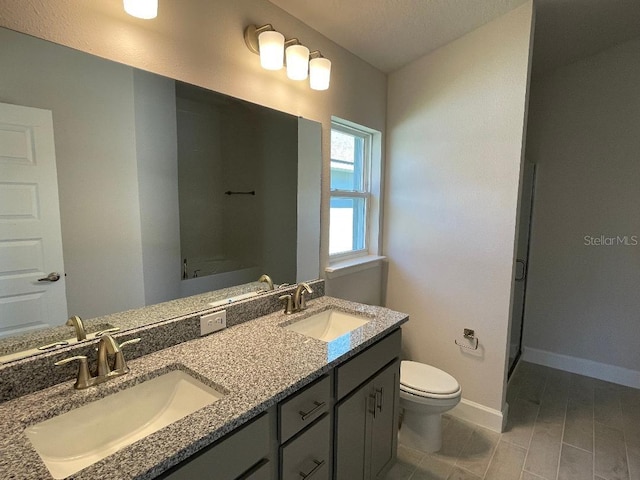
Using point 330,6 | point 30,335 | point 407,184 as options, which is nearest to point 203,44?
point 330,6

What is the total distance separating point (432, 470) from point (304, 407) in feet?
4.02

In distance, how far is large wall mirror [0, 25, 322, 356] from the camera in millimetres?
1006

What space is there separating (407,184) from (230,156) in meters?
1.42

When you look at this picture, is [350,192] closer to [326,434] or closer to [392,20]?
[392,20]

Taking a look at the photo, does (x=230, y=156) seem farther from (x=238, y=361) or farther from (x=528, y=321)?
(x=528, y=321)

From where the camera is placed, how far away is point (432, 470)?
1.90 m

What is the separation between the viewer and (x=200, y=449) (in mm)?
829

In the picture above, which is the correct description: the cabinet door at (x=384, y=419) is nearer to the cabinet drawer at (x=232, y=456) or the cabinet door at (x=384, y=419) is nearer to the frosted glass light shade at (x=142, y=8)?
the cabinet drawer at (x=232, y=456)

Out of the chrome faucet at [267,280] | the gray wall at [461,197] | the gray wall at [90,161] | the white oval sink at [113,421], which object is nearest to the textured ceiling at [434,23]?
the gray wall at [461,197]

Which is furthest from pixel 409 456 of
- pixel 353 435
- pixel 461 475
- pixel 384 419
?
pixel 353 435

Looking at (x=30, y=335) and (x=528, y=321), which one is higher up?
(x=30, y=335)

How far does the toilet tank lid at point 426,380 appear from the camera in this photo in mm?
A: 1946

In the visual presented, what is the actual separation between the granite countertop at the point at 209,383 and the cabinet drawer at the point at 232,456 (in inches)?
1.4

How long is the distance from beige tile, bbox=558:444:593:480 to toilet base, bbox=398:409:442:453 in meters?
0.64
